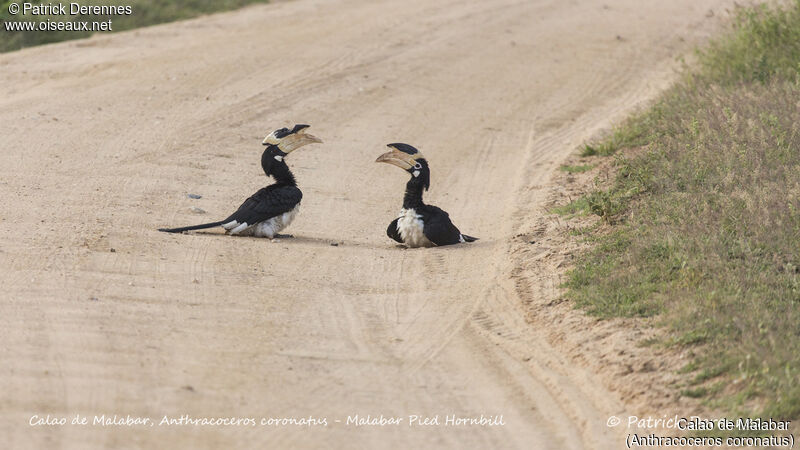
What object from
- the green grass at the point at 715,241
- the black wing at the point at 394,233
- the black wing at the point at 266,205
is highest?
the green grass at the point at 715,241

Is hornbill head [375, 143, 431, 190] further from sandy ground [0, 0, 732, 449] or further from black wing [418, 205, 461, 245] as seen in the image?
sandy ground [0, 0, 732, 449]

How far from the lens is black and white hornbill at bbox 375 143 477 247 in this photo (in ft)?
29.7

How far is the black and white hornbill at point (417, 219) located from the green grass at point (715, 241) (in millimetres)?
1331

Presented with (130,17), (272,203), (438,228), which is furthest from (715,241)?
(130,17)

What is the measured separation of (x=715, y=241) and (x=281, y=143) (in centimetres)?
407

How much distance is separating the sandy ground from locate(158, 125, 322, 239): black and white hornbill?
0.53 ft

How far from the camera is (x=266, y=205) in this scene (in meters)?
9.12

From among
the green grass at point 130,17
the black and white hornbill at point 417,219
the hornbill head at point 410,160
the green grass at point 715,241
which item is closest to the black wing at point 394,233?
the black and white hornbill at point 417,219

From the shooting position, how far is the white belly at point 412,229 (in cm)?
906

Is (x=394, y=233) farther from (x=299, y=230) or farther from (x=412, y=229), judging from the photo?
(x=299, y=230)

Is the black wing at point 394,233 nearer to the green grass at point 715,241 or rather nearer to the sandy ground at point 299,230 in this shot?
the sandy ground at point 299,230

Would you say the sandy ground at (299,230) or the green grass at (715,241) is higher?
the green grass at (715,241)

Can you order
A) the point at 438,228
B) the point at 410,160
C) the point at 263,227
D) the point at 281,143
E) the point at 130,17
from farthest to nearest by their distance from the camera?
1. the point at 130,17
2. the point at 281,143
3. the point at 410,160
4. the point at 263,227
5. the point at 438,228

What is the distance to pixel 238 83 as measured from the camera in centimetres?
1446
